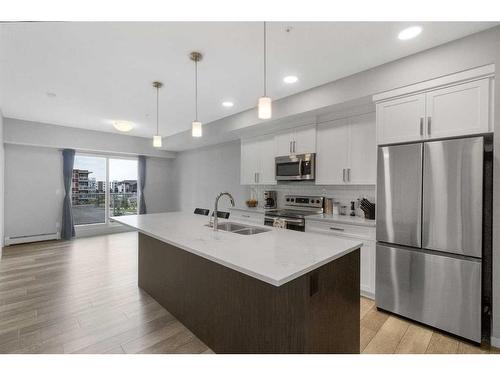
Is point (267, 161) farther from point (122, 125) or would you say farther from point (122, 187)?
point (122, 187)

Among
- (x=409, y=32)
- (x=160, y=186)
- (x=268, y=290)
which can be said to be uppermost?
(x=409, y=32)

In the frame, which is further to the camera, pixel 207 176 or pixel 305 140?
pixel 207 176

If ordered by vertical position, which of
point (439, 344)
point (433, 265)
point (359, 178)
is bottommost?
point (439, 344)

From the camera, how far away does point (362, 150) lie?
3234mm

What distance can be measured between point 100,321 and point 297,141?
3401 millimetres

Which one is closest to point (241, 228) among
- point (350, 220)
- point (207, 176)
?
point (350, 220)

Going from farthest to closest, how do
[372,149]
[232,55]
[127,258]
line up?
[127,258]
[372,149]
[232,55]

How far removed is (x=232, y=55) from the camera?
247cm

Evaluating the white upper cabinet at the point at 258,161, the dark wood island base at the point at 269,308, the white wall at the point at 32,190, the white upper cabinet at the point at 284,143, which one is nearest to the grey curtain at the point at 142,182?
the white wall at the point at 32,190

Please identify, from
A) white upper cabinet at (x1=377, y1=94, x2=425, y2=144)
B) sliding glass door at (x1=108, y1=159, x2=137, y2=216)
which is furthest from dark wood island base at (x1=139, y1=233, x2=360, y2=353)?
sliding glass door at (x1=108, y1=159, x2=137, y2=216)

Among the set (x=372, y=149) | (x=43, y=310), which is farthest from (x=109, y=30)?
(x=372, y=149)
